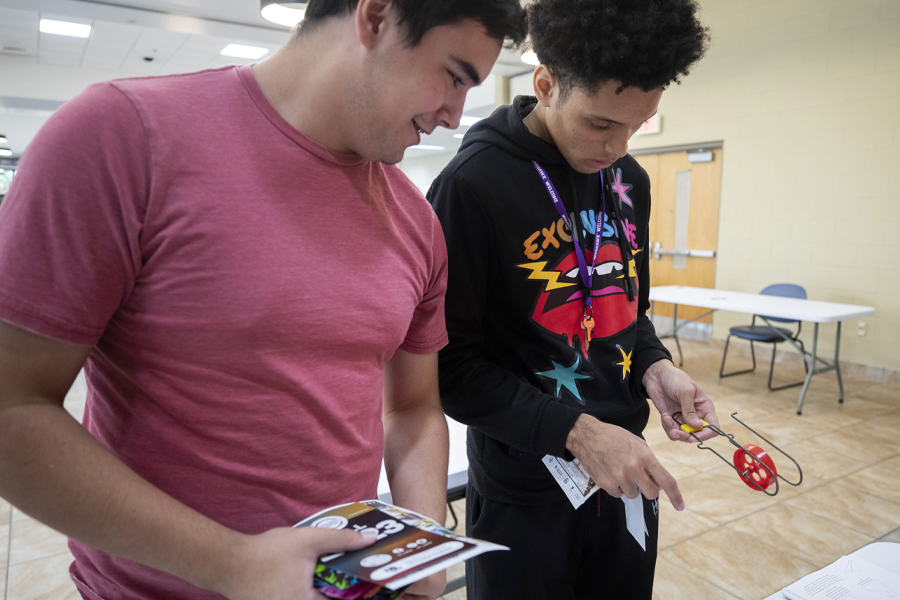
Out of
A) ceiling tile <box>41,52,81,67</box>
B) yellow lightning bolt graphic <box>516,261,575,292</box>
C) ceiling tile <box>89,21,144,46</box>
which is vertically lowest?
yellow lightning bolt graphic <box>516,261,575,292</box>

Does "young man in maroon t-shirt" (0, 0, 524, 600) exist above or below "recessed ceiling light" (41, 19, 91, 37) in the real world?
below

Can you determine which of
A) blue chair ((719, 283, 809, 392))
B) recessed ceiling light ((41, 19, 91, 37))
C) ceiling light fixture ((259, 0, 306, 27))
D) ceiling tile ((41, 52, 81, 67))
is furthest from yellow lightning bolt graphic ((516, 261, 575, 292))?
ceiling tile ((41, 52, 81, 67))

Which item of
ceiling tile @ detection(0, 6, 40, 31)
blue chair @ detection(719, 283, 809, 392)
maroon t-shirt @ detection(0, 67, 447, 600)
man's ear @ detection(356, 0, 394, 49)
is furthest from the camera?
ceiling tile @ detection(0, 6, 40, 31)

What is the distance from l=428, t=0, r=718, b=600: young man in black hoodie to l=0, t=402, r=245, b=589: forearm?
1.81 ft

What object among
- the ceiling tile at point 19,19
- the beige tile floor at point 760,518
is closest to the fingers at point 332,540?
the beige tile floor at point 760,518

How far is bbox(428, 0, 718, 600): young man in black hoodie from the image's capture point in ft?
3.31

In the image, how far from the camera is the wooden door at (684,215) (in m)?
6.56

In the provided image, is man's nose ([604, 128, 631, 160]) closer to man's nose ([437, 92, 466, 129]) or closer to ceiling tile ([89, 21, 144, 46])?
man's nose ([437, 92, 466, 129])

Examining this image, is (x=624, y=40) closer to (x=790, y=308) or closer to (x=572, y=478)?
(x=572, y=478)

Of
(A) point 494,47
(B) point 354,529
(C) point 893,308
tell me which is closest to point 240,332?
(B) point 354,529

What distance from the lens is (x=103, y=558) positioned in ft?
2.37

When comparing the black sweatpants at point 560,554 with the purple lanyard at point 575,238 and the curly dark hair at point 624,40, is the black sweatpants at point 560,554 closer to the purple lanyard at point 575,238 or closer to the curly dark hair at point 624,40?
the purple lanyard at point 575,238

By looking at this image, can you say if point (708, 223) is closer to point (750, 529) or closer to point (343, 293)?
point (750, 529)

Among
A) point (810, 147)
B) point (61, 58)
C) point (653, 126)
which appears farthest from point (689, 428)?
point (61, 58)
